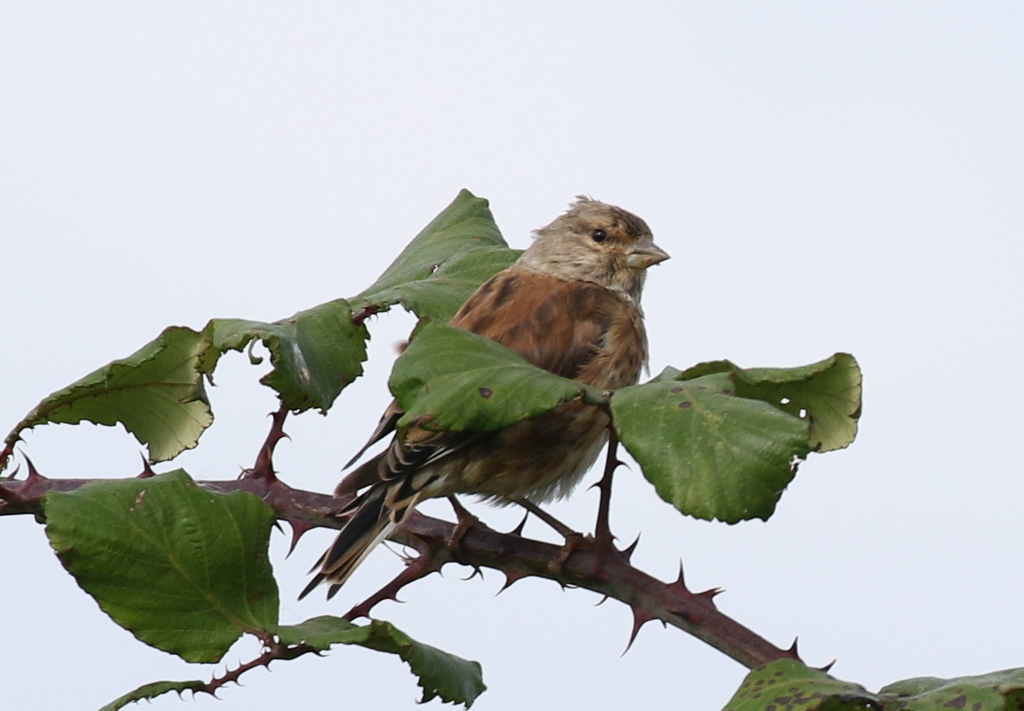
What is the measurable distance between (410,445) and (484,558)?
431 millimetres

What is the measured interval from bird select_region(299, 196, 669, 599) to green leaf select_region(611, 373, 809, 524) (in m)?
0.79

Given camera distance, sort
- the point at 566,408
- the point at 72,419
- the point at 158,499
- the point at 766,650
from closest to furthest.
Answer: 1. the point at 766,650
2. the point at 158,499
3. the point at 72,419
4. the point at 566,408

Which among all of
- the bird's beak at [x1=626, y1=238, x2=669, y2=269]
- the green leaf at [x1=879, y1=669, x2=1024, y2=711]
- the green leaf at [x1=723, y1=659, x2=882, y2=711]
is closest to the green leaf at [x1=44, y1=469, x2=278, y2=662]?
the green leaf at [x1=723, y1=659, x2=882, y2=711]

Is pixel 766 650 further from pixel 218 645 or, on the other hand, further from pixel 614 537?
pixel 218 645

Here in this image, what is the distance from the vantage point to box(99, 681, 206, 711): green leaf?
233 cm

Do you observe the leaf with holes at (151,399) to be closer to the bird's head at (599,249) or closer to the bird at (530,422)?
the bird at (530,422)

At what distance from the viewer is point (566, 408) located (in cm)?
361

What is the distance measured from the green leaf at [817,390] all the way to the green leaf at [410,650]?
A: 2.23 feet

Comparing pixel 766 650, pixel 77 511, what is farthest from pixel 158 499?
pixel 766 650

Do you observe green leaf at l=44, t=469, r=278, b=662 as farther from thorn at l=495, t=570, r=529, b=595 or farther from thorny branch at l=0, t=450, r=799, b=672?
thorn at l=495, t=570, r=529, b=595

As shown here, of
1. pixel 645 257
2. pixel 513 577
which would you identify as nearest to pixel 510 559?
pixel 513 577

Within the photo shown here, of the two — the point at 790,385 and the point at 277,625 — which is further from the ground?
the point at 790,385

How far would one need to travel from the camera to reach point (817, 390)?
2.44 meters

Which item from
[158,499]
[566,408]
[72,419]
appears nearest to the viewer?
[158,499]
